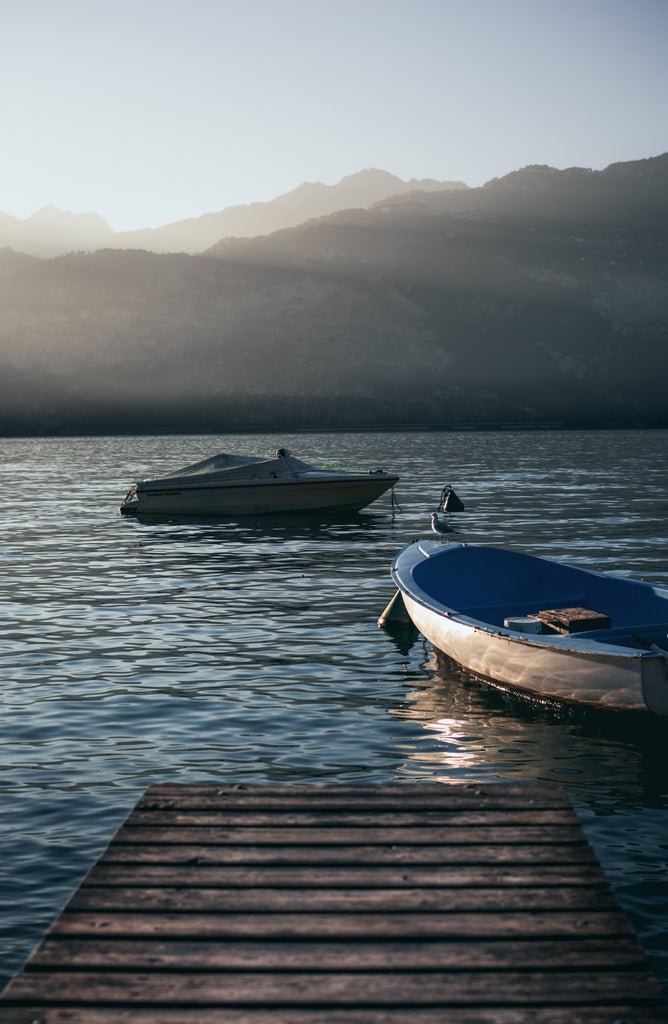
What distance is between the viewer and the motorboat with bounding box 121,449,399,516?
40.6 meters

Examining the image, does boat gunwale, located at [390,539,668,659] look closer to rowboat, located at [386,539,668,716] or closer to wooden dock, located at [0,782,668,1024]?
rowboat, located at [386,539,668,716]

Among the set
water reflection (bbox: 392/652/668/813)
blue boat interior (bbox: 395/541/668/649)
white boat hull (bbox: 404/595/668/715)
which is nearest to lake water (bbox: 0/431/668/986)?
water reflection (bbox: 392/652/668/813)

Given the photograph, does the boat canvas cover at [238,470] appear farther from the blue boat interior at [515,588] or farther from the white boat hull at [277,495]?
the blue boat interior at [515,588]

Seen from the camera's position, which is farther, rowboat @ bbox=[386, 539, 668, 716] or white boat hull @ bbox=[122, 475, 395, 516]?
white boat hull @ bbox=[122, 475, 395, 516]

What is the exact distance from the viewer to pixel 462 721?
14367mm

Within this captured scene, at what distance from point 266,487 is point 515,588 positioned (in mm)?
22675

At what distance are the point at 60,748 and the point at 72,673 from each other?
402cm

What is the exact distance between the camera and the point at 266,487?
133 feet

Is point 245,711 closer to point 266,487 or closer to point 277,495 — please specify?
point 266,487

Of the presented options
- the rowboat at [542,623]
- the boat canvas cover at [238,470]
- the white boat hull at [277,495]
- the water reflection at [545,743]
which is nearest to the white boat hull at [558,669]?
the rowboat at [542,623]

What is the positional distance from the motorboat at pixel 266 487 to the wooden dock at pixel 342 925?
32707 mm

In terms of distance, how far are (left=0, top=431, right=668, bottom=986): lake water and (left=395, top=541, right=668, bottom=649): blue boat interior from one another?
1.20 metres

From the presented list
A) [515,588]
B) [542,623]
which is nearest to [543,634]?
[542,623]

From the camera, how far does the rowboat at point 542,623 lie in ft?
42.3
